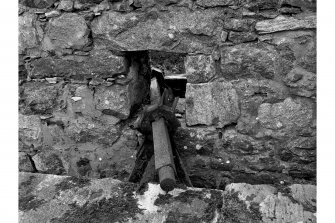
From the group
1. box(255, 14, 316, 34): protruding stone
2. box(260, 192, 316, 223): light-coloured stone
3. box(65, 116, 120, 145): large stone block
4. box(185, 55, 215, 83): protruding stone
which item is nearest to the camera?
box(260, 192, 316, 223): light-coloured stone

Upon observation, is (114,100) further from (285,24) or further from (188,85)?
(285,24)

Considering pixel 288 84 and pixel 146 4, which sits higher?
pixel 146 4

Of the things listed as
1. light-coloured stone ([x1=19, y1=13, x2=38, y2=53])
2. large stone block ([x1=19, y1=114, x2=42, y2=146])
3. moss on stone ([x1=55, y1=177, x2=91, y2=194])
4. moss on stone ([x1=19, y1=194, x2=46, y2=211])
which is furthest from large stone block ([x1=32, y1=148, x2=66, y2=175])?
light-coloured stone ([x1=19, y1=13, x2=38, y2=53])

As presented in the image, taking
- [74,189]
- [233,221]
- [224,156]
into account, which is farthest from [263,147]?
[74,189]

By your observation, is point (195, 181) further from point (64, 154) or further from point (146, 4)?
point (146, 4)

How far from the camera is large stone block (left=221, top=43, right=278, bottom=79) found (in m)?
2.37

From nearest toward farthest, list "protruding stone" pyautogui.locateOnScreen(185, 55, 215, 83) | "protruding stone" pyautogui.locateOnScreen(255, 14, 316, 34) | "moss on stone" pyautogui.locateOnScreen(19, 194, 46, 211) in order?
"moss on stone" pyautogui.locateOnScreen(19, 194, 46, 211) → "protruding stone" pyautogui.locateOnScreen(255, 14, 316, 34) → "protruding stone" pyautogui.locateOnScreen(185, 55, 215, 83)

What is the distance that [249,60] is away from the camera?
2.41 metres

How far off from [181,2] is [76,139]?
1.41 m

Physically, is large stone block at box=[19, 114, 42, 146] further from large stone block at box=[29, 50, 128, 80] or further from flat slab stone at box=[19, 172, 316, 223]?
flat slab stone at box=[19, 172, 316, 223]

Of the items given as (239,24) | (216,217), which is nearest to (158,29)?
(239,24)

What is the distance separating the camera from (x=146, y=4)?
2.46 m

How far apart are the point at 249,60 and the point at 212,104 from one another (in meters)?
0.42

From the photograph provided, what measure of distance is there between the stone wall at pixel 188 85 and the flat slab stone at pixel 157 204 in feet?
1.81
